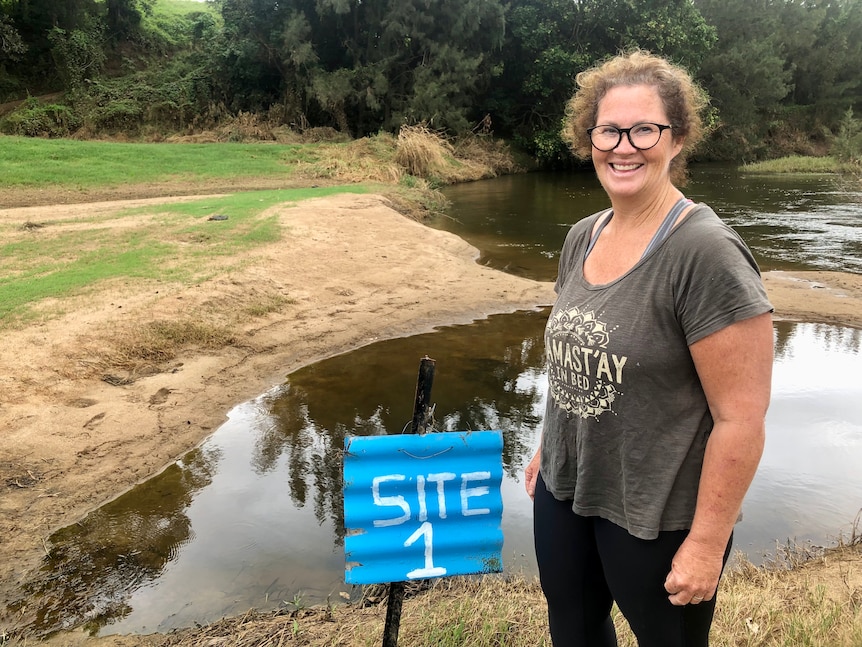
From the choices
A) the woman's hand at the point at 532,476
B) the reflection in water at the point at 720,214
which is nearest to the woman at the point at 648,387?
the woman's hand at the point at 532,476

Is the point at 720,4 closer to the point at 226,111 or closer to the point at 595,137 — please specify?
the point at 226,111

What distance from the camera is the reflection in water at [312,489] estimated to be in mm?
3469

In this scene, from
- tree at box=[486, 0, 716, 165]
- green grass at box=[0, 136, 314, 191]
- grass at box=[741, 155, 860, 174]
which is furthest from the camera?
grass at box=[741, 155, 860, 174]

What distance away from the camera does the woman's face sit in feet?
5.30

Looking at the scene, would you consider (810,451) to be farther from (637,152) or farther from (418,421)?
(637,152)

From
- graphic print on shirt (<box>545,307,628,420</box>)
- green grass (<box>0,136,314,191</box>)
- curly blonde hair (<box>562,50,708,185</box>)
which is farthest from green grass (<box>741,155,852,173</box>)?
graphic print on shirt (<box>545,307,628,420</box>)

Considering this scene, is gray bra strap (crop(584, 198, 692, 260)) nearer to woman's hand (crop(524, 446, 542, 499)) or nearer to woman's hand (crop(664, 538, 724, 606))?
woman's hand (crop(664, 538, 724, 606))

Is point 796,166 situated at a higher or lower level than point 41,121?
lower

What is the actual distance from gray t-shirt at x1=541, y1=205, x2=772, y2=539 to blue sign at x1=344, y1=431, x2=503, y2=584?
1.96ft

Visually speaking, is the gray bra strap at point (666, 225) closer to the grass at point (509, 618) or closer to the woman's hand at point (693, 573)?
the woman's hand at point (693, 573)

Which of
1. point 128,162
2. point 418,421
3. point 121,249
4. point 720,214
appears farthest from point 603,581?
point 128,162

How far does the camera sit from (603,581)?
69.6 inches

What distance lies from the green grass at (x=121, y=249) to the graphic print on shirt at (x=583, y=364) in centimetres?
600

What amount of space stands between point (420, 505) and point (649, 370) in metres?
1.06
